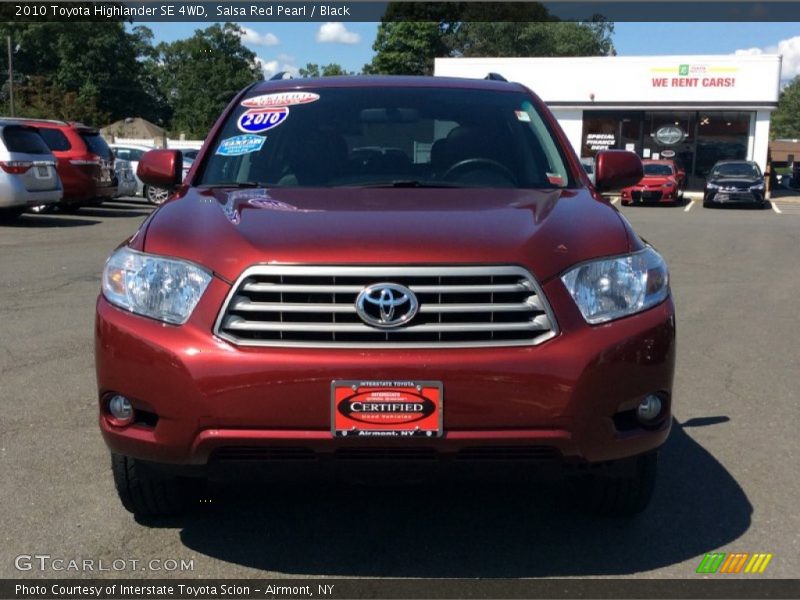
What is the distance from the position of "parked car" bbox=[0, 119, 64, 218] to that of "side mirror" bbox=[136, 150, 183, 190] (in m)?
11.4

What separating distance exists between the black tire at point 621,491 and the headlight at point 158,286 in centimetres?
160

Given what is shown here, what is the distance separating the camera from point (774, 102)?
1382 inches

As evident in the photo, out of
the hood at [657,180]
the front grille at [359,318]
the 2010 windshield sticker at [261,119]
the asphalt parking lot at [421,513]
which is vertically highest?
the 2010 windshield sticker at [261,119]

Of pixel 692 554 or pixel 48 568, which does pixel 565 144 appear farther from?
pixel 48 568

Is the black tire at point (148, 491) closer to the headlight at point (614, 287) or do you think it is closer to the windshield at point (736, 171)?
the headlight at point (614, 287)

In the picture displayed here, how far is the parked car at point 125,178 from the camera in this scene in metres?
21.3

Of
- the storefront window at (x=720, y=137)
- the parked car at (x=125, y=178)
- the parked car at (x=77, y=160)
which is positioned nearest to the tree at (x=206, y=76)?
the storefront window at (x=720, y=137)

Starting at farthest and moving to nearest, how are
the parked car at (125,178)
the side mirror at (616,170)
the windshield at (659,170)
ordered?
the windshield at (659,170) → the parked car at (125,178) → the side mirror at (616,170)

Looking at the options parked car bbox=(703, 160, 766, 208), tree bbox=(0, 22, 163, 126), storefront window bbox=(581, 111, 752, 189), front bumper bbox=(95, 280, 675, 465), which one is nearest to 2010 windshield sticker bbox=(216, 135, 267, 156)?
front bumper bbox=(95, 280, 675, 465)

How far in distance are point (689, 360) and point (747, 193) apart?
23.2 m

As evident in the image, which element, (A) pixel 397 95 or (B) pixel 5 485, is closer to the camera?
(B) pixel 5 485

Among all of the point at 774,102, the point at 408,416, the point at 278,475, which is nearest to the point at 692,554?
the point at 408,416

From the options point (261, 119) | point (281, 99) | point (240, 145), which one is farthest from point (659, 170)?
point (240, 145)

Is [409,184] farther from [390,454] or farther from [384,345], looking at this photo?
[390,454]
